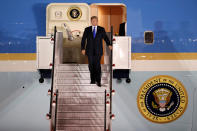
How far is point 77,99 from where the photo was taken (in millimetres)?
5746

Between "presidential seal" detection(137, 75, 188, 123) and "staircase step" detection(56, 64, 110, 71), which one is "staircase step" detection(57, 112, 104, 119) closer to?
"staircase step" detection(56, 64, 110, 71)

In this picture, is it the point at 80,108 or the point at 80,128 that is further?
the point at 80,108

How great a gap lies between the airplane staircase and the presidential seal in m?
1.62

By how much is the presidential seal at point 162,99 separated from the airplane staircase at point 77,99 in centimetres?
162

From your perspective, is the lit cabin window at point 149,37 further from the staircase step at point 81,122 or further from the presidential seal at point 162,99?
the staircase step at point 81,122

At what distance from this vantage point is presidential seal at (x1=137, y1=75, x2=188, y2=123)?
684 centimetres

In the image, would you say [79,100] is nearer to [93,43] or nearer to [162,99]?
[93,43]

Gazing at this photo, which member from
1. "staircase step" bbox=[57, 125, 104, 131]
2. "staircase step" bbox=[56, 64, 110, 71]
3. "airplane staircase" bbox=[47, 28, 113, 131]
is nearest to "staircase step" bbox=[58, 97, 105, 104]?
"airplane staircase" bbox=[47, 28, 113, 131]

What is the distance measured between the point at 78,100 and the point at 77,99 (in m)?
0.04

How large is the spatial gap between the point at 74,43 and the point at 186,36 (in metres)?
3.38

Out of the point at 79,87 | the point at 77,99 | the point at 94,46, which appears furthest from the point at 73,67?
the point at 94,46

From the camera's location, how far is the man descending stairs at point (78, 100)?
541 centimetres

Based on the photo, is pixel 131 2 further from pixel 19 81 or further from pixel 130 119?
pixel 19 81

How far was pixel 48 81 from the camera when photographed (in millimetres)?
6867
